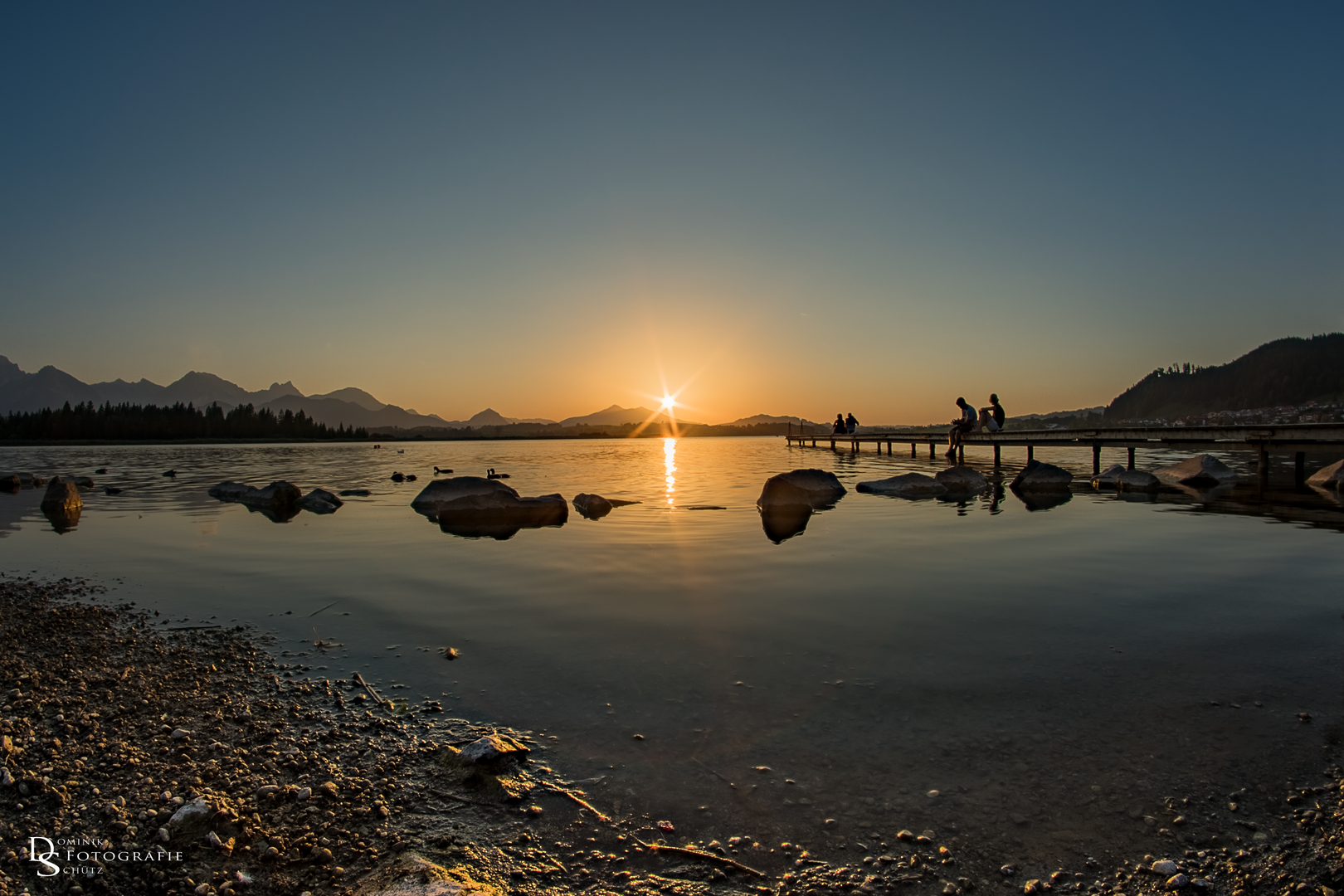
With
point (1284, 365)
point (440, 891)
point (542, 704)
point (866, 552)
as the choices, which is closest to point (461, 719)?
point (542, 704)

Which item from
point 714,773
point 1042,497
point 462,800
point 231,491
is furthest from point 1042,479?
point 231,491

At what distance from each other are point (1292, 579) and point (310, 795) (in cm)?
1287

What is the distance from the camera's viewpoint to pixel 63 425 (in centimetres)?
14788

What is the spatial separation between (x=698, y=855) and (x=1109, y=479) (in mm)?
29465

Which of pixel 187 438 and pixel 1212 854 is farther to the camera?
pixel 187 438

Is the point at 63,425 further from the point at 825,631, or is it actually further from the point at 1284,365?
the point at 1284,365

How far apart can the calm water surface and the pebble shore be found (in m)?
0.18

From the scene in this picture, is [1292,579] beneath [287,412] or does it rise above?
beneath

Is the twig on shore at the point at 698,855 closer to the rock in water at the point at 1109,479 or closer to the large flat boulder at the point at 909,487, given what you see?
the large flat boulder at the point at 909,487

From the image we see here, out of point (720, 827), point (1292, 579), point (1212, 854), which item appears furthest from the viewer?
point (1292, 579)

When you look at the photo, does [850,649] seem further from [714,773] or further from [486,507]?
[486,507]

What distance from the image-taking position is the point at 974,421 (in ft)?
123

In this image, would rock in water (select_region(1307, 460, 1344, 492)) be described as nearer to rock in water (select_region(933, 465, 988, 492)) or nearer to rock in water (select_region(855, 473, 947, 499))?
rock in water (select_region(933, 465, 988, 492))

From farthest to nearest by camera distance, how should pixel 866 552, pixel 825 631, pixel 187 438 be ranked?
pixel 187 438
pixel 866 552
pixel 825 631
